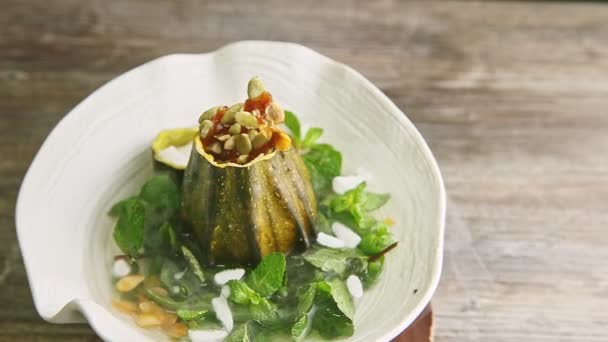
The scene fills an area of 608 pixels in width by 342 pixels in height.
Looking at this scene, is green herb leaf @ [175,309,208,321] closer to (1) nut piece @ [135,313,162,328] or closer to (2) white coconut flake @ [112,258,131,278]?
(1) nut piece @ [135,313,162,328]

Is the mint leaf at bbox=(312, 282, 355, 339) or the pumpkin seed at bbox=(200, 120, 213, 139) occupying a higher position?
the pumpkin seed at bbox=(200, 120, 213, 139)

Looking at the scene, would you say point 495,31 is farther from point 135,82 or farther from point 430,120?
point 135,82

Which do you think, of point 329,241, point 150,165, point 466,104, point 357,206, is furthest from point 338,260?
point 466,104

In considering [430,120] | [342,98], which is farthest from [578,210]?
[342,98]

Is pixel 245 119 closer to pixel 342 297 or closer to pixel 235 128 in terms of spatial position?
pixel 235 128

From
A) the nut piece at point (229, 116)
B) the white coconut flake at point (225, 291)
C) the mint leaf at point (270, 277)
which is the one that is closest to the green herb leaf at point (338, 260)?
the mint leaf at point (270, 277)

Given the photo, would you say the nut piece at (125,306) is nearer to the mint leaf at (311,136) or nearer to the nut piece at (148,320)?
the nut piece at (148,320)

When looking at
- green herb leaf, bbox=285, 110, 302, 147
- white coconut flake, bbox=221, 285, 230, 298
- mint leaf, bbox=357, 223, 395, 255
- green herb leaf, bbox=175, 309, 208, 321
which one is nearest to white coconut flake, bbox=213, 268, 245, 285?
white coconut flake, bbox=221, 285, 230, 298
